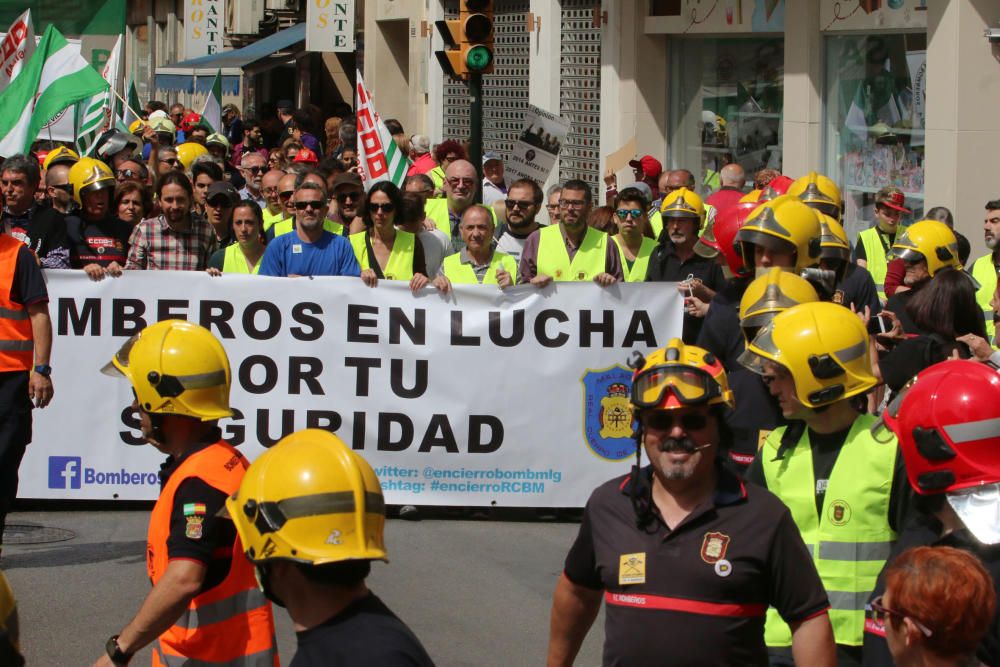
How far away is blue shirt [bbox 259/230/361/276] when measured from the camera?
9734 millimetres

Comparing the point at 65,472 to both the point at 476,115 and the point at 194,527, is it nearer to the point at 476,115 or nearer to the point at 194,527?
the point at 194,527

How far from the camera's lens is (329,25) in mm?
29047

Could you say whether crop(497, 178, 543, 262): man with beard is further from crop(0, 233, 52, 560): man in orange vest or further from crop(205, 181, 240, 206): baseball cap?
crop(0, 233, 52, 560): man in orange vest

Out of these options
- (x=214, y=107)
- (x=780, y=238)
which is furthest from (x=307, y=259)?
(x=214, y=107)

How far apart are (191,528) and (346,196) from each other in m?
6.97

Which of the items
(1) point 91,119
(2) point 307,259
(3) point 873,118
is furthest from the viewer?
(1) point 91,119

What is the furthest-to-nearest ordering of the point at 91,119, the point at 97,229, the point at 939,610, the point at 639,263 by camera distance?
the point at 91,119 → the point at 639,263 → the point at 97,229 → the point at 939,610

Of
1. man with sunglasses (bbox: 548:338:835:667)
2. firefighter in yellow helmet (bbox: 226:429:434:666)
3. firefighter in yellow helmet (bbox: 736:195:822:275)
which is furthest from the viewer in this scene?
firefighter in yellow helmet (bbox: 736:195:822:275)

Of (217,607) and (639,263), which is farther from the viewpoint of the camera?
(639,263)

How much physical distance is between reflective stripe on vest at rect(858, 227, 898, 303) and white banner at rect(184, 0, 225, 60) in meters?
33.5

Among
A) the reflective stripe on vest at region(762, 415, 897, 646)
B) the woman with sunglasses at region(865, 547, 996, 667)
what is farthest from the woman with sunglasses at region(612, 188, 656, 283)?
the woman with sunglasses at region(865, 547, 996, 667)

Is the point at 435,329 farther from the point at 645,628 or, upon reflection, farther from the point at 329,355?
the point at 645,628

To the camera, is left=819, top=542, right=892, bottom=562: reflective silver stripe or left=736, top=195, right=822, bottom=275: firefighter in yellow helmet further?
left=736, top=195, right=822, bottom=275: firefighter in yellow helmet

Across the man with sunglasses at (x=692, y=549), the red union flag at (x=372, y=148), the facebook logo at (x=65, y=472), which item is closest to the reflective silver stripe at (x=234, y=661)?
the man with sunglasses at (x=692, y=549)
